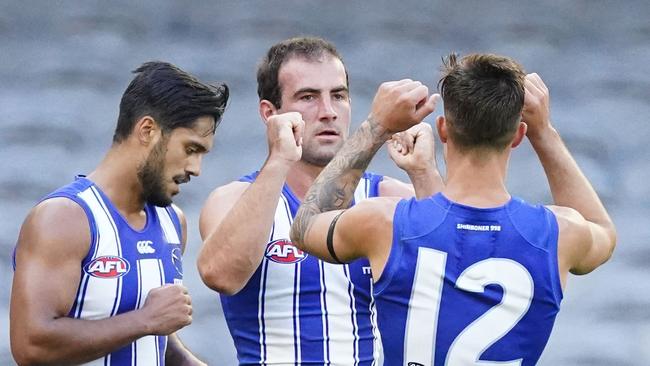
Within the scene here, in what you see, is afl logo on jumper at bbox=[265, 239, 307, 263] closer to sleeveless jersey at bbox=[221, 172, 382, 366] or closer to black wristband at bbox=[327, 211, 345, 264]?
sleeveless jersey at bbox=[221, 172, 382, 366]

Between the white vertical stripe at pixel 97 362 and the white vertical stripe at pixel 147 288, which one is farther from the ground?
the white vertical stripe at pixel 147 288

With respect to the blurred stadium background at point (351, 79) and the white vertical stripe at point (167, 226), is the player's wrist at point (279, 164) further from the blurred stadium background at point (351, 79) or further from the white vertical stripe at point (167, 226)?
the blurred stadium background at point (351, 79)

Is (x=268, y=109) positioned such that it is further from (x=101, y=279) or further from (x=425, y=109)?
(x=425, y=109)

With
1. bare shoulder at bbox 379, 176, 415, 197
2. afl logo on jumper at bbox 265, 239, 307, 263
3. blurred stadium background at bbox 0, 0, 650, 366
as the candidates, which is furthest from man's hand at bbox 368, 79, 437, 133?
blurred stadium background at bbox 0, 0, 650, 366

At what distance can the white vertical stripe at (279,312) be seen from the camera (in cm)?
392

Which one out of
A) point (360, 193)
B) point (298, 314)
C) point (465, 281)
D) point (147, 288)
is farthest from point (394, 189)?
point (465, 281)

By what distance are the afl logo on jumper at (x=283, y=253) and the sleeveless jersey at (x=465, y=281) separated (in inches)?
37.1

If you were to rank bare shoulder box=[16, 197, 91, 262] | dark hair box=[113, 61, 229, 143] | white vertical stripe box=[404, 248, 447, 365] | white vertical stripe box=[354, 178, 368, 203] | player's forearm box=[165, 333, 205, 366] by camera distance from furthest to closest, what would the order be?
player's forearm box=[165, 333, 205, 366]
white vertical stripe box=[354, 178, 368, 203]
dark hair box=[113, 61, 229, 143]
bare shoulder box=[16, 197, 91, 262]
white vertical stripe box=[404, 248, 447, 365]

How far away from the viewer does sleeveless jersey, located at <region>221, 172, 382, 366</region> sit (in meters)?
3.92

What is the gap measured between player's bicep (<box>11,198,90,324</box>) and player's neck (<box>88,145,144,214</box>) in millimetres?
218

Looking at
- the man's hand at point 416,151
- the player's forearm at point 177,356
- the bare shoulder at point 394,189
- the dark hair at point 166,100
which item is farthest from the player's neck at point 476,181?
the player's forearm at point 177,356

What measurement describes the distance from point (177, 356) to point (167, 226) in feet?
1.58

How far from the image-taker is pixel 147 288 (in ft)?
12.8

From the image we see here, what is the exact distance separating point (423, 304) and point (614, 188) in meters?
3.42
